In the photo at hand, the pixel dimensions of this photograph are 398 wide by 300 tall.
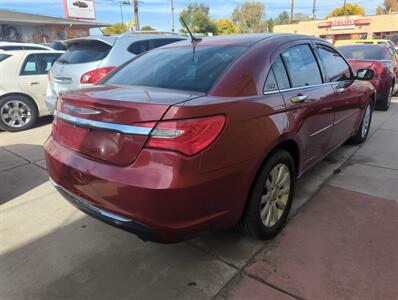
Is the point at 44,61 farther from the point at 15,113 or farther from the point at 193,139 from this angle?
the point at 193,139

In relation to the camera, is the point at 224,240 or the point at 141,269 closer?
the point at 141,269

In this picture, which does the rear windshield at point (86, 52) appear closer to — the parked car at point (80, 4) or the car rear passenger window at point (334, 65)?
the car rear passenger window at point (334, 65)

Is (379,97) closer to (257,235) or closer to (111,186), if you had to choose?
(257,235)

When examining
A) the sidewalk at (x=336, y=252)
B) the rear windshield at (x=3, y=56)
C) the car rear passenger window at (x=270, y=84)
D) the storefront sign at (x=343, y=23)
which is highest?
the storefront sign at (x=343, y=23)

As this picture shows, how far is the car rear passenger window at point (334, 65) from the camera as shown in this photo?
3.48 metres

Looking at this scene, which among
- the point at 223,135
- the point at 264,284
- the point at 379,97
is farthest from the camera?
the point at 379,97

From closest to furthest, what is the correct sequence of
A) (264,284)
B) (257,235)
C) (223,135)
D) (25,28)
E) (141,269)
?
1. (223,135)
2. (264,284)
3. (141,269)
4. (257,235)
5. (25,28)

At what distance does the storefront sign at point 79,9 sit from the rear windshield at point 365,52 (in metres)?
36.5

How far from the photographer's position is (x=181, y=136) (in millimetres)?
1828

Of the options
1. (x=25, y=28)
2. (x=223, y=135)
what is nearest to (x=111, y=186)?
(x=223, y=135)

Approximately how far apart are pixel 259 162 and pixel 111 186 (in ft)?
3.17

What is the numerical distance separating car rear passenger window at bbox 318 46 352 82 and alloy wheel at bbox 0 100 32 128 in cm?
540

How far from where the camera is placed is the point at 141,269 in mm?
2363

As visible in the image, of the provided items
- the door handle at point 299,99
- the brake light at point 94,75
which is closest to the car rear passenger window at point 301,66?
the door handle at point 299,99
